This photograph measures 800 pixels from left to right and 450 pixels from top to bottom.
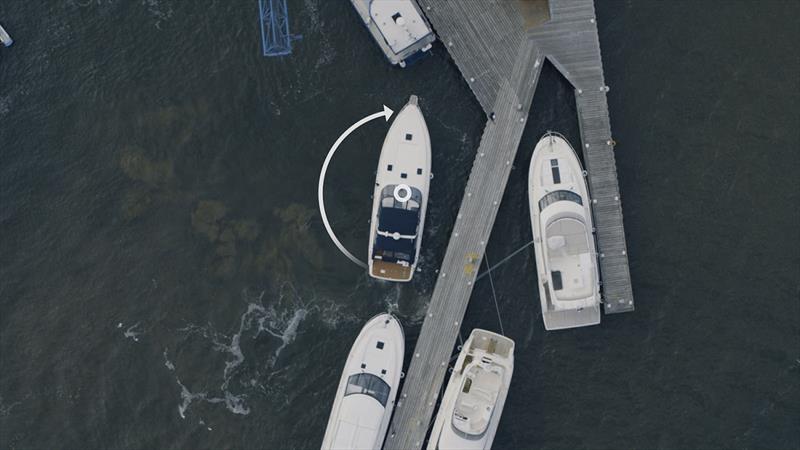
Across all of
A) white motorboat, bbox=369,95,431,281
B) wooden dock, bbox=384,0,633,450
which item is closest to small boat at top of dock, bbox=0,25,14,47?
white motorboat, bbox=369,95,431,281

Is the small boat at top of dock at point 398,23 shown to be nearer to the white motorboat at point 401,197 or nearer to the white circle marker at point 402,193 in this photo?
the white motorboat at point 401,197

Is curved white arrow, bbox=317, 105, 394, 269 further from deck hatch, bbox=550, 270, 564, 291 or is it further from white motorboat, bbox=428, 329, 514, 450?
deck hatch, bbox=550, 270, 564, 291

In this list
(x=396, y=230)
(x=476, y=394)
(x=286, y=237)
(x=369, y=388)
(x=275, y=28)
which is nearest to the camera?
(x=476, y=394)

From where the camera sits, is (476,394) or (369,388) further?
(369,388)

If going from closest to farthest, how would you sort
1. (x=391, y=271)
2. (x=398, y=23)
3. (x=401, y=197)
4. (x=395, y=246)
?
(x=398, y=23)
(x=401, y=197)
(x=395, y=246)
(x=391, y=271)

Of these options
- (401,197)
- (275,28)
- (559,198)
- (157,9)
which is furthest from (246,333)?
(157,9)

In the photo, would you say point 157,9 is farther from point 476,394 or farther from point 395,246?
point 476,394

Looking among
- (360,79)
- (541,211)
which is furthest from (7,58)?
(541,211)

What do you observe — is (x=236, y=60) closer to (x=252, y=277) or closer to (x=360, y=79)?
(x=360, y=79)
